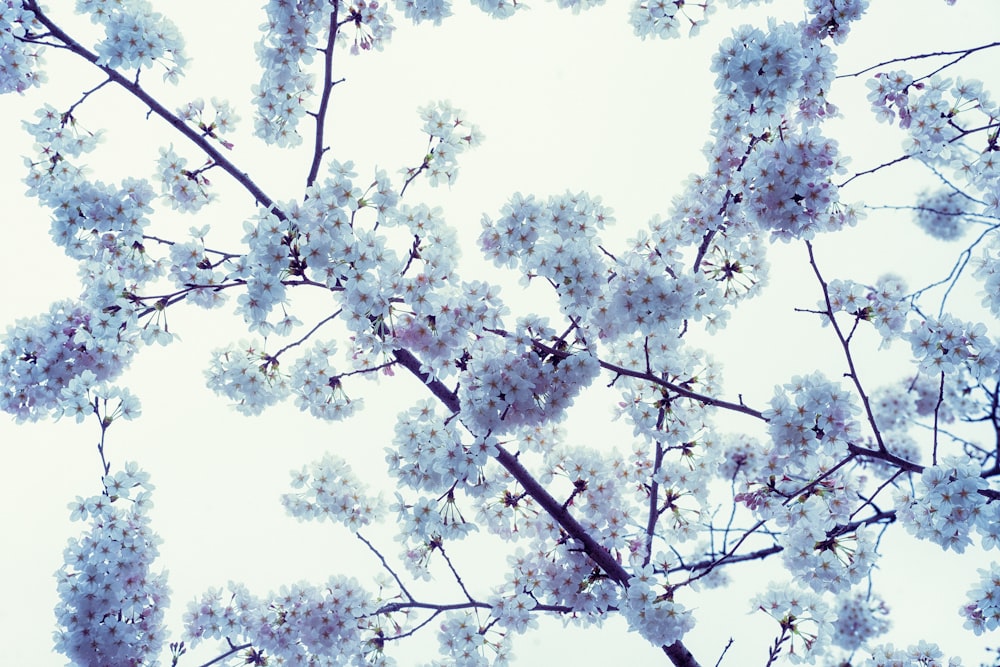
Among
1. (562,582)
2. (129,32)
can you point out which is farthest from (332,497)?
(129,32)

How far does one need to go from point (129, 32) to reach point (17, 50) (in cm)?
140

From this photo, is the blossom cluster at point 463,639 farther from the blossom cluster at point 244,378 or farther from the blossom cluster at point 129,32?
the blossom cluster at point 129,32

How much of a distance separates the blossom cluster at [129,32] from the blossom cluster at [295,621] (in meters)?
4.62

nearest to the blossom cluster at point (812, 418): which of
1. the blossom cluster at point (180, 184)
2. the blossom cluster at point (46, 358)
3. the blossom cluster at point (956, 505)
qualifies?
the blossom cluster at point (956, 505)

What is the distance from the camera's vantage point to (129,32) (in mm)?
4461

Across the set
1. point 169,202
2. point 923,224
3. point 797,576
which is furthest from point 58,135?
point 923,224

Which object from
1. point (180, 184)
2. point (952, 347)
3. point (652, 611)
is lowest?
point (652, 611)

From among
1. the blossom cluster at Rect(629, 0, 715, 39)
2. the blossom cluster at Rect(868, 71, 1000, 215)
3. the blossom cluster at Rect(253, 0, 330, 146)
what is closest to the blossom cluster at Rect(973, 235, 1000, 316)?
the blossom cluster at Rect(868, 71, 1000, 215)

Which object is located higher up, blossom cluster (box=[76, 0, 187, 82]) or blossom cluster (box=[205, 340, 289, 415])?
blossom cluster (box=[76, 0, 187, 82])

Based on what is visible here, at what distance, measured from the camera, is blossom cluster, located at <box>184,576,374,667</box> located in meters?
A: 5.80

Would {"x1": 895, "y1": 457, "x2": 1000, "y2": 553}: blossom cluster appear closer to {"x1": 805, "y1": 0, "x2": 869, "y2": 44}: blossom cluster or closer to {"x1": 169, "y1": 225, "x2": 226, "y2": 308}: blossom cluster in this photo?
{"x1": 805, "y1": 0, "x2": 869, "y2": 44}: blossom cluster

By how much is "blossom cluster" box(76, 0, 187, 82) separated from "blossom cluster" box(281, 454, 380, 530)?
149 inches

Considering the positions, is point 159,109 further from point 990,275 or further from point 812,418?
point 990,275

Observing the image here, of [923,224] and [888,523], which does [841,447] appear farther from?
[923,224]
